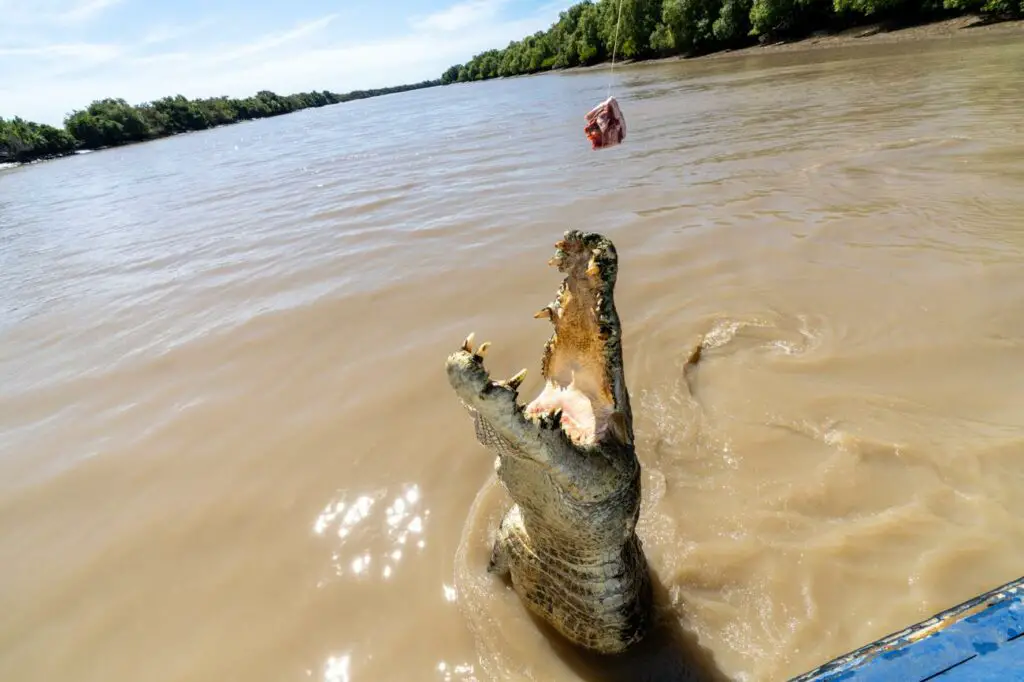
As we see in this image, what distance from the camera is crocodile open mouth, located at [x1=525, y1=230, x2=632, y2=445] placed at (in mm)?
1928

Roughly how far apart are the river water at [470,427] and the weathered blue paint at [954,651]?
76cm

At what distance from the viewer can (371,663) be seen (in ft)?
7.37

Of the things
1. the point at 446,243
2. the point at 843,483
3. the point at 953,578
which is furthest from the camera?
the point at 446,243

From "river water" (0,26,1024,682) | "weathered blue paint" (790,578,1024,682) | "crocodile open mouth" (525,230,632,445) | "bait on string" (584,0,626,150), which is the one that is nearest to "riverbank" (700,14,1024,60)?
"river water" (0,26,1024,682)

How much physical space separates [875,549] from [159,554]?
11.1 ft

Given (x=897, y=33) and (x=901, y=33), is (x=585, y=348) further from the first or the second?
(x=897, y=33)

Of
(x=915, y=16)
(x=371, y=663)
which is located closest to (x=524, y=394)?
(x=371, y=663)

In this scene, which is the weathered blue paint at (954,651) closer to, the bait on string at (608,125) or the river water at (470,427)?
the river water at (470,427)

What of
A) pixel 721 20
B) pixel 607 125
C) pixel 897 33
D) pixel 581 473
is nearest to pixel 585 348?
pixel 581 473

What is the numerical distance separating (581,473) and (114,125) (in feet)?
220

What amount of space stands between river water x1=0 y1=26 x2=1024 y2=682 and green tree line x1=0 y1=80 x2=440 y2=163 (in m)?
54.1

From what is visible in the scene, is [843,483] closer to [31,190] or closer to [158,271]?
[158,271]

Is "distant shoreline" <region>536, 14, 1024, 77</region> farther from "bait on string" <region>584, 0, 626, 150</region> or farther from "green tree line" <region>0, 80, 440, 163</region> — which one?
"green tree line" <region>0, 80, 440, 163</region>

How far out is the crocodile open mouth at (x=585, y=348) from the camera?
193cm
